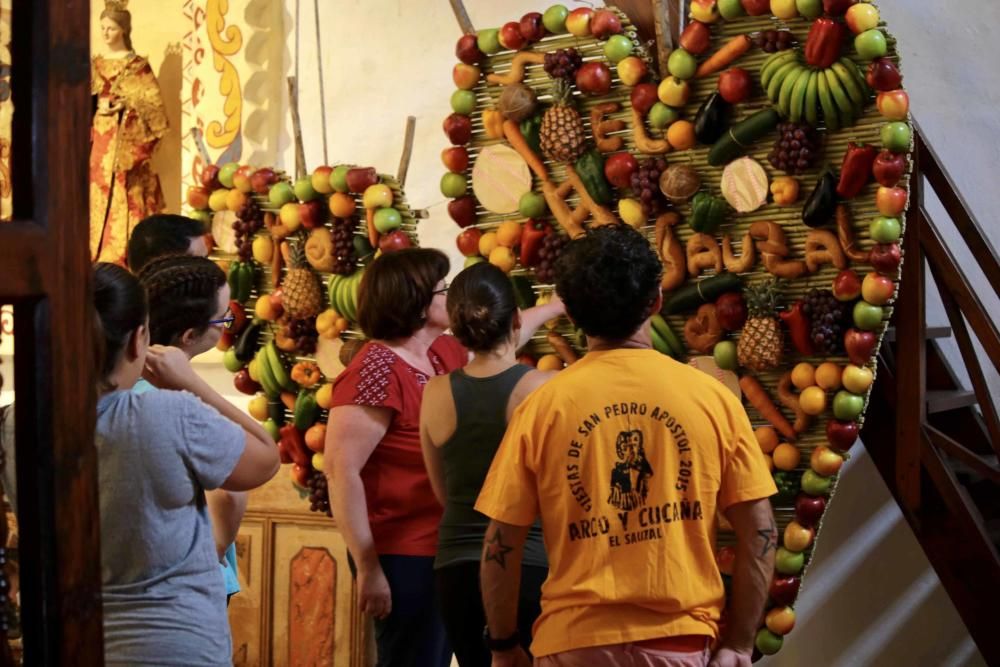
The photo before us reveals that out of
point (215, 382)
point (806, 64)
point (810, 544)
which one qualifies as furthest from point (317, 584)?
point (806, 64)

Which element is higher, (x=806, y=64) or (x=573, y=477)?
(x=806, y=64)

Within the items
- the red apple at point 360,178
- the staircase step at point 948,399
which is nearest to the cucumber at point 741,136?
the red apple at point 360,178

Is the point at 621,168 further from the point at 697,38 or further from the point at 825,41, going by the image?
the point at 825,41

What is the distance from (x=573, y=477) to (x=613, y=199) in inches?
49.3

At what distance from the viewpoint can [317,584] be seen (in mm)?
3900

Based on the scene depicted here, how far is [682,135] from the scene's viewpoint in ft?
9.05

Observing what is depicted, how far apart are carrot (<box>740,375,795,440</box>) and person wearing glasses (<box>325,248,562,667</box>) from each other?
712 millimetres

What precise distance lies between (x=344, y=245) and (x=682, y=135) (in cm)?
97

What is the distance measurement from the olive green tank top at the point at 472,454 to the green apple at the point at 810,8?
98 centimetres

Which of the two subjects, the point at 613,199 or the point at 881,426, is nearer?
the point at 613,199

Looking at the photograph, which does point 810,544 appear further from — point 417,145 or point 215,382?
point 215,382

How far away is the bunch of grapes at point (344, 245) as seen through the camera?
3.26 meters

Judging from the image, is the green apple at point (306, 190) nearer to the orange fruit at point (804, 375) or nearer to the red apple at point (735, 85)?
the red apple at point (735, 85)

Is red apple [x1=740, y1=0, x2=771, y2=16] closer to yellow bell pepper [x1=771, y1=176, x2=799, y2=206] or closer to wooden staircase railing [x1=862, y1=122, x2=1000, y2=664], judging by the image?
yellow bell pepper [x1=771, y1=176, x2=799, y2=206]
